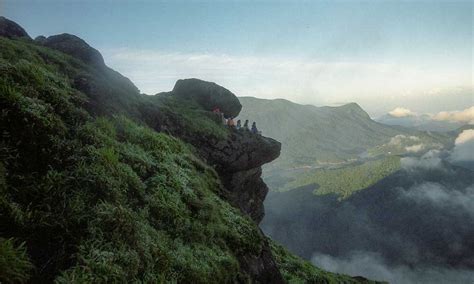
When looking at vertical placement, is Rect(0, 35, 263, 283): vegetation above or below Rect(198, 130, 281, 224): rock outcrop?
above

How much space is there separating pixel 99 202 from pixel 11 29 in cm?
2854

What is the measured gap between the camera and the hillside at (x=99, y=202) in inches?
263

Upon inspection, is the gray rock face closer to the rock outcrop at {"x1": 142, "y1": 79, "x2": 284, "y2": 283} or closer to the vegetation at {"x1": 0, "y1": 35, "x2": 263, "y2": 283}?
the rock outcrop at {"x1": 142, "y1": 79, "x2": 284, "y2": 283}

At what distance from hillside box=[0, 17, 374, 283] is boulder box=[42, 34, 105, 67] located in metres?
10.7

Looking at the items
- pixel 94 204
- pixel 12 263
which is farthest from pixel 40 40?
pixel 12 263

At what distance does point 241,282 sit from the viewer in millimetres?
10539

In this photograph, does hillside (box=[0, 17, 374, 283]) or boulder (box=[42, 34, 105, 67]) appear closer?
hillside (box=[0, 17, 374, 283])

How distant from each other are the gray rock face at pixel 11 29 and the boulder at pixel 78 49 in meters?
2.30

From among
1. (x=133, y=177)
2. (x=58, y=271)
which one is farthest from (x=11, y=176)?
(x=133, y=177)

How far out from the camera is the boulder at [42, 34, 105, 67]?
27.3 m

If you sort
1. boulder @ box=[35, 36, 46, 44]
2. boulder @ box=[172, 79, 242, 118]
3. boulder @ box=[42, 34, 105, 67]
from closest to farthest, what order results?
boulder @ box=[42, 34, 105, 67] < boulder @ box=[35, 36, 46, 44] < boulder @ box=[172, 79, 242, 118]

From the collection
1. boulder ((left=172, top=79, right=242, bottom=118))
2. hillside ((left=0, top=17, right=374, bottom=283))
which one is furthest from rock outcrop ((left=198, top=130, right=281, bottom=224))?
hillside ((left=0, top=17, right=374, bottom=283))

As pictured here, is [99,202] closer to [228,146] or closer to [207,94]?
[228,146]

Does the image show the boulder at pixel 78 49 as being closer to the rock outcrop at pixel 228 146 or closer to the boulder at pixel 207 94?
the rock outcrop at pixel 228 146
